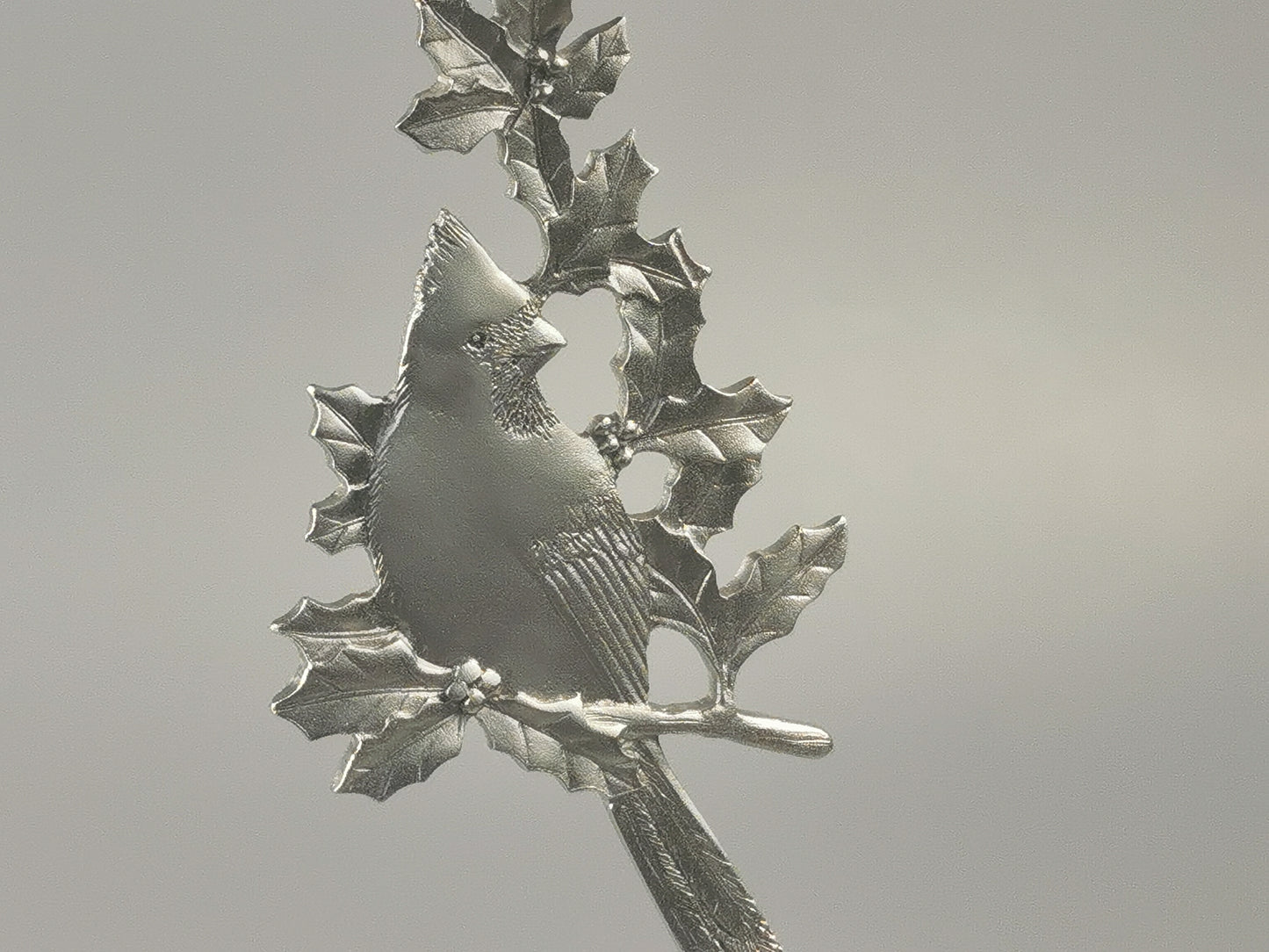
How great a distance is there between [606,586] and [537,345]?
0.62 ft

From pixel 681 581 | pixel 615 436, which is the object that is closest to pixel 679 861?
pixel 681 581

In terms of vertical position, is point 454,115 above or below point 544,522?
above

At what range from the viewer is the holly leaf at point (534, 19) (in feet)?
4.69

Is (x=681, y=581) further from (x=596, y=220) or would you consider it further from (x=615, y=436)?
(x=596, y=220)

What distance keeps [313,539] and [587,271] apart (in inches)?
11.1

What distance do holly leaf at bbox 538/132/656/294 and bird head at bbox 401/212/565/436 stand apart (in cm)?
4

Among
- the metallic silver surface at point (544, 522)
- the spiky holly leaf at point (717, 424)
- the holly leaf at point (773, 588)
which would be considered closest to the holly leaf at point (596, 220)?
the metallic silver surface at point (544, 522)

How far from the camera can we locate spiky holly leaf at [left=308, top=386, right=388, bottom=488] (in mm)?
1375

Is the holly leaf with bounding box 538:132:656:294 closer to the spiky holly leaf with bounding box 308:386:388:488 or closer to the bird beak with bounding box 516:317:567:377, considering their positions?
the bird beak with bounding box 516:317:567:377

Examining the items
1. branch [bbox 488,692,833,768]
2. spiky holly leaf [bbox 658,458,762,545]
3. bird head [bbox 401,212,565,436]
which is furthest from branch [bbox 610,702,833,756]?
bird head [bbox 401,212,565,436]

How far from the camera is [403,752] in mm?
1416

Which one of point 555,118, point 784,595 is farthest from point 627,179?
point 784,595

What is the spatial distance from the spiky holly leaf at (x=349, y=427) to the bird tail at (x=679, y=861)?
31 centimetres

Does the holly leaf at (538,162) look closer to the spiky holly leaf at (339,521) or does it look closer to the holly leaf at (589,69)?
the holly leaf at (589,69)
